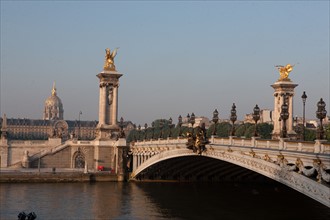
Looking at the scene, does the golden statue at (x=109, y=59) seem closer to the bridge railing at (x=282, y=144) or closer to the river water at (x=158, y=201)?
the river water at (x=158, y=201)

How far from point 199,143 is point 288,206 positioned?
879cm

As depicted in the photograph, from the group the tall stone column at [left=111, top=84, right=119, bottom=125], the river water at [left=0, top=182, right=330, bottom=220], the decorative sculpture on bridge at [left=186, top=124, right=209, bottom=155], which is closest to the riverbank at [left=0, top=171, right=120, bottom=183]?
the river water at [left=0, top=182, right=330, bottom=220]

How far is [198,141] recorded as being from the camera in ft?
152

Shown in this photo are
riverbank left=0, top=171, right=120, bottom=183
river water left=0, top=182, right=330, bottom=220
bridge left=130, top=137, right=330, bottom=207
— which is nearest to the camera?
bridge left=130, top=137, right=330, bottom=207

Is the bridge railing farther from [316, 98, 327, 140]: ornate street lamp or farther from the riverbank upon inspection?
the riverbank

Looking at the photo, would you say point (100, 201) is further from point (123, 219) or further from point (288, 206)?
point (288, 206)

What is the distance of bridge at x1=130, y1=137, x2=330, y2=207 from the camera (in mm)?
25266

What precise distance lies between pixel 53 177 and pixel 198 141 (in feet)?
88.9

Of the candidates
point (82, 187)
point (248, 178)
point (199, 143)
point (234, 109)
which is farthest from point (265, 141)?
point (82, 187)

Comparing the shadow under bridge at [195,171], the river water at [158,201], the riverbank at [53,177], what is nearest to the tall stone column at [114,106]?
the riverbank at [53,177]

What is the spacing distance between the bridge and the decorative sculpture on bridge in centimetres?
46

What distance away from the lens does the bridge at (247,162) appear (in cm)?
2527

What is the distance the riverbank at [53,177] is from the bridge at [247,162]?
4118mm

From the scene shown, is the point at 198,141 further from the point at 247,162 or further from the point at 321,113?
the point at 321,113
